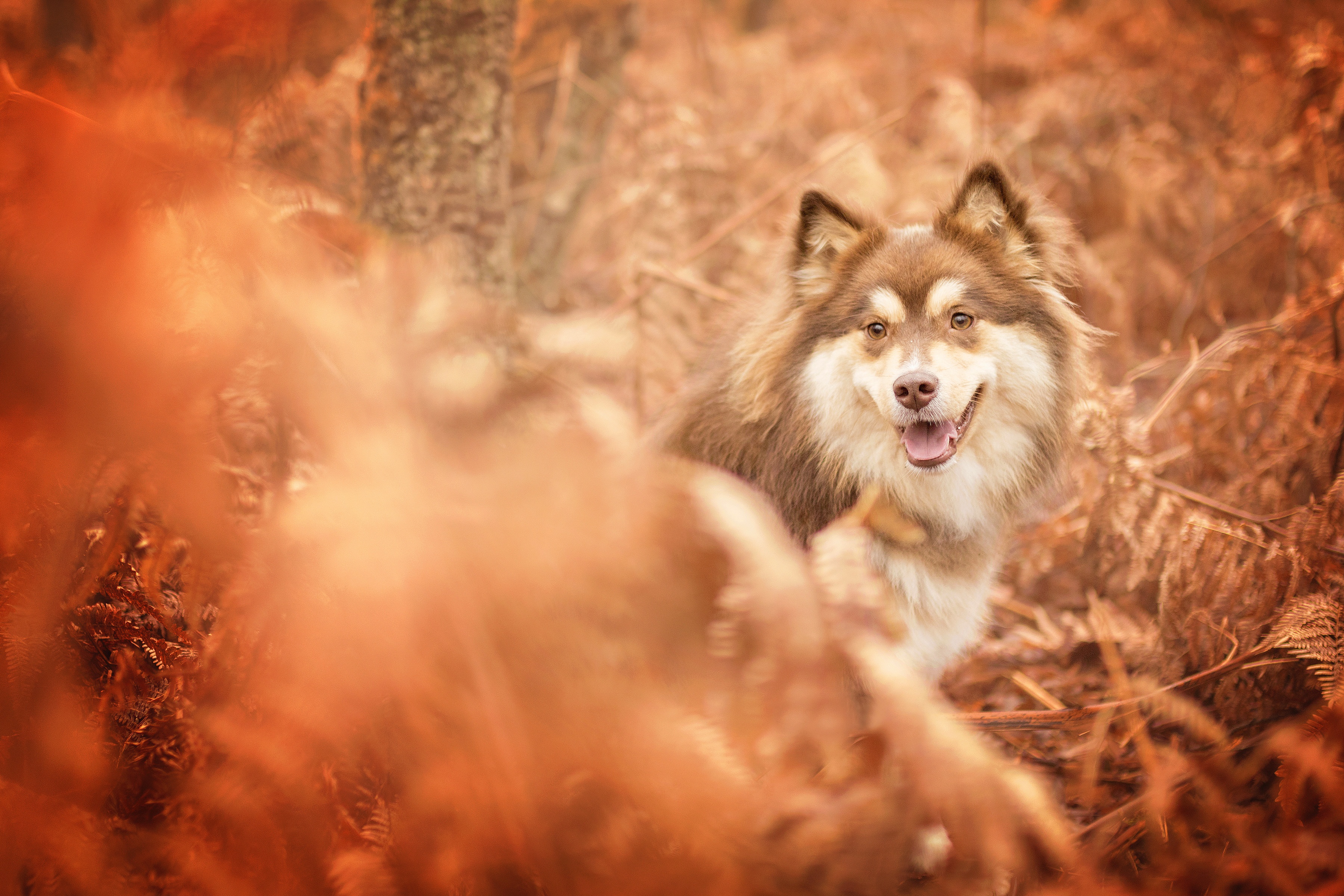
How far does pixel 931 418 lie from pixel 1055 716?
1076 millimetres

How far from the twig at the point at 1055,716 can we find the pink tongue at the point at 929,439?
954 mm

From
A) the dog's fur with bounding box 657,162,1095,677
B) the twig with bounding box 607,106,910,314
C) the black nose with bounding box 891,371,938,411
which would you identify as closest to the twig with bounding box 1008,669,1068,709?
the dog's fur with bounding box 657,162,1095,677

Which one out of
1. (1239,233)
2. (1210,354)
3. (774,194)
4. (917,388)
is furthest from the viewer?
(1239,233)

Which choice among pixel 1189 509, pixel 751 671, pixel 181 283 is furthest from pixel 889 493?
pixel 181 283

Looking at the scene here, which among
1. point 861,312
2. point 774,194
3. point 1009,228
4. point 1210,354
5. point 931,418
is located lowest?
point 931,418

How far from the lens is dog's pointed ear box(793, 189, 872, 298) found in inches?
115

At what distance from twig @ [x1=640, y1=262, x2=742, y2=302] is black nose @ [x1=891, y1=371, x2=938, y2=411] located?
1.61 meters

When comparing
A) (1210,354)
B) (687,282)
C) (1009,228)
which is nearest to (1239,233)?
(1210,354)

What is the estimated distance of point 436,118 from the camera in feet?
10.4

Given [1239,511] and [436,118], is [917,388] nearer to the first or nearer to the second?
[1239,511]

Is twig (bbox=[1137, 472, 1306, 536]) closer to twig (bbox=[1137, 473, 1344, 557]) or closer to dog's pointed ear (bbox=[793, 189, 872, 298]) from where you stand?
twig (bbox=[1137, 473, 1344, 557])

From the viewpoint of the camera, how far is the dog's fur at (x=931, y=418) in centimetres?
277

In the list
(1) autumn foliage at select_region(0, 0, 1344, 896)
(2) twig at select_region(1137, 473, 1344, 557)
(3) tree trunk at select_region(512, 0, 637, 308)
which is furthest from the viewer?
(3) tree trunk at select_region(512, 0, 637, 308)

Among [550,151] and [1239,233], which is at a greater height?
[1239,233]
